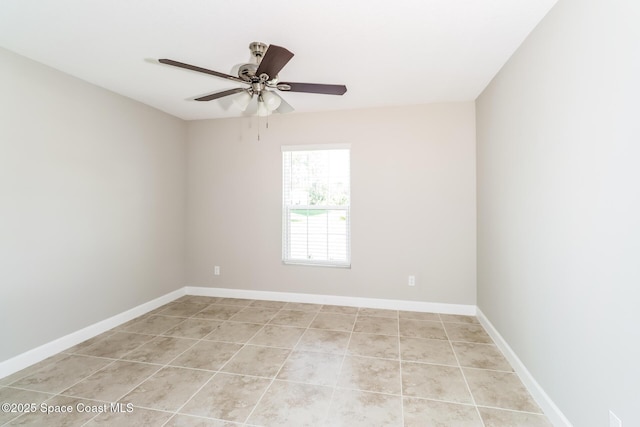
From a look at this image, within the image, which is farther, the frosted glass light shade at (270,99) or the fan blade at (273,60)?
the frosted glass light shade at (270,99)

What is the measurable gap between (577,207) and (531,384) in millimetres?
1337

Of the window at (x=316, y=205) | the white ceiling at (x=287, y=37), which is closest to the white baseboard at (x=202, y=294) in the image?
the window at (x=316, y=205)

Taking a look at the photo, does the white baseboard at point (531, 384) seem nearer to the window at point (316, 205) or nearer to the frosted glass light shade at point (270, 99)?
the window at point (316, 205)

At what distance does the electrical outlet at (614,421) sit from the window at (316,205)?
2706mm

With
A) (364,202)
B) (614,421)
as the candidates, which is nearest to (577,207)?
(614,421)

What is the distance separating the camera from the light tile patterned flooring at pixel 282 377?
1.88 meters

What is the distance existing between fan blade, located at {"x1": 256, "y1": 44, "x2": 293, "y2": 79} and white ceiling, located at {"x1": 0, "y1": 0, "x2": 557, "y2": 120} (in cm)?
33

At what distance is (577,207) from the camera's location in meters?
1.59

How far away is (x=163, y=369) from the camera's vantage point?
2.43 metres

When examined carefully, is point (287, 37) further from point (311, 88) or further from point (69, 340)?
point (69, 340)

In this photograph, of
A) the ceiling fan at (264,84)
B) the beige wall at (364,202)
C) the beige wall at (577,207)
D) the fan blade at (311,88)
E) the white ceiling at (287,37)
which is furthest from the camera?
the beige wall at (364,202)

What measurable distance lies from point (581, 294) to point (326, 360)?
73.3 inches

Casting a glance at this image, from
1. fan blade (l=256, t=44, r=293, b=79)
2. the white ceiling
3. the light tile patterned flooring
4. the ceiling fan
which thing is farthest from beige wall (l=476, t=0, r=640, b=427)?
fan blade (l=256, t=44, r=293, b=79)

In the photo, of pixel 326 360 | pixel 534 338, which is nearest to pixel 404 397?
pixel 326 360
